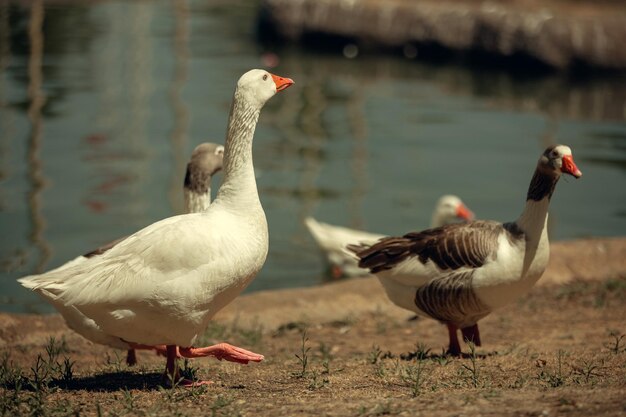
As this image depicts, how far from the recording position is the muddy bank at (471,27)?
24766 millimetres

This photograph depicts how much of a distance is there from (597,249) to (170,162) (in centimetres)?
791

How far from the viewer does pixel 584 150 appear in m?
17.8

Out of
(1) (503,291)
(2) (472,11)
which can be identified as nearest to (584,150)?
(2) (472,11)

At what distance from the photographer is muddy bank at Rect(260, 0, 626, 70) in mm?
24766

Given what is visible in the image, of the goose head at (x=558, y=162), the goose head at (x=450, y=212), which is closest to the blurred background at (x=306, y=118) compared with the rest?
the goose head at (x=450, y=212)

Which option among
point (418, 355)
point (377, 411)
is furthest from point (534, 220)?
point (377, 411)

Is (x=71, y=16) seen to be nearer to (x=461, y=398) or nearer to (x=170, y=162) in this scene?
(x=170, y=162)

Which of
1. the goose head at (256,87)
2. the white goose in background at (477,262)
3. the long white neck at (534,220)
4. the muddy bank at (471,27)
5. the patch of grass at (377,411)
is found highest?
the muddy bank at (471,27)

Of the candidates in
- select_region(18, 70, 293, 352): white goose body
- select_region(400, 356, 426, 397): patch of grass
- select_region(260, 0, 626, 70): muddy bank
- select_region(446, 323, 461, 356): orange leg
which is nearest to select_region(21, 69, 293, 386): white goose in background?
select_region(18, 70, 293, 352): white goose body

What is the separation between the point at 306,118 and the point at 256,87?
13.7 metres

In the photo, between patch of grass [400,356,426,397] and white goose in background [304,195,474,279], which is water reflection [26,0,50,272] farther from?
patch of grass [400,356,426,397]

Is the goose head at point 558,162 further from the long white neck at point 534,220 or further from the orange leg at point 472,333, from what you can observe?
the orange leg at point 472,333

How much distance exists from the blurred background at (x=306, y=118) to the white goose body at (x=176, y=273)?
4.87 metres

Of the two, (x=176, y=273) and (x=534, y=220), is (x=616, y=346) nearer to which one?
(x=534, y=220)
